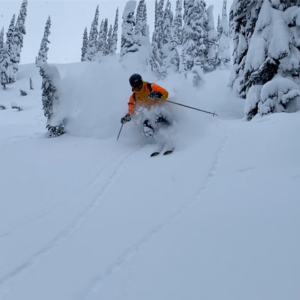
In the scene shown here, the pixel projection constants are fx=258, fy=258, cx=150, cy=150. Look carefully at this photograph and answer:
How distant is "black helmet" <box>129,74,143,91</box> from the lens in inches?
283

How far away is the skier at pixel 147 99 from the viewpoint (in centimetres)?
715

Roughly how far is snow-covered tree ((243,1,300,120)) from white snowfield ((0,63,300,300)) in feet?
3.36

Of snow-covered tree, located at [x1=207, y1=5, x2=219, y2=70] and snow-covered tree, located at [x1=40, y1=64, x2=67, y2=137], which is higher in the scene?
snow-covered tree, located at [x1=207, y1=5, x2=219, y2=70]

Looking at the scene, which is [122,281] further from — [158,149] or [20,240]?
[158,149]

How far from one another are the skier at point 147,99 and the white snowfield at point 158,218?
0.48 m

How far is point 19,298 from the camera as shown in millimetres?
2244

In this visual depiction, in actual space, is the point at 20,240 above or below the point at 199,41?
below

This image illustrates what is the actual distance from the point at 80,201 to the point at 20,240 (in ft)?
3.99

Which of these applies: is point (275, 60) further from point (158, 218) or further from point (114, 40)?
point (114, 40)

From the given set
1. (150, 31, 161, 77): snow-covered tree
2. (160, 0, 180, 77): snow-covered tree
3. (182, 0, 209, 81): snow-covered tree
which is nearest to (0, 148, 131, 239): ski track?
(182, 0, 209, 81): snow-covered tree

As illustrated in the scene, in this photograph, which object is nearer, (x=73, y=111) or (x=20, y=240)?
(x=20, y=240)

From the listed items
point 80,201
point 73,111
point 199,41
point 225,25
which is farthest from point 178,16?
point 80,201

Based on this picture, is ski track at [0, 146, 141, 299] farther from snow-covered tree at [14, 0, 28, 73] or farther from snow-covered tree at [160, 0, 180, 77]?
snow-covered tree at [14, 0, 28, 73]

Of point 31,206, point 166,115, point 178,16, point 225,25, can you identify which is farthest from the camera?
point 178,16
